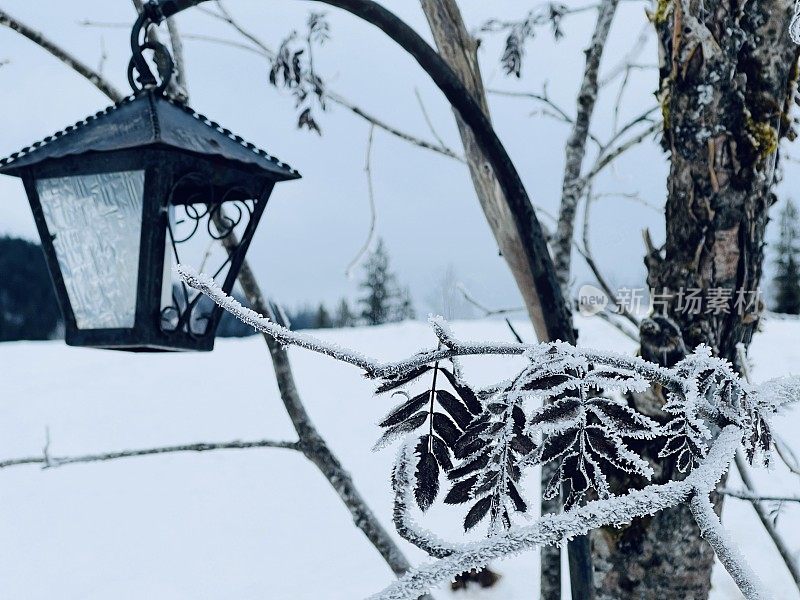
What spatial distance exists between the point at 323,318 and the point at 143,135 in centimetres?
2137

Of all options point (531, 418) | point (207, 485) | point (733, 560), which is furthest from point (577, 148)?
point (207, 485)

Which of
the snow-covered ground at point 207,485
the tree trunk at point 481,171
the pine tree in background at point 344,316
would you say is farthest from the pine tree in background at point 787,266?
the tree trunk at point 481,171

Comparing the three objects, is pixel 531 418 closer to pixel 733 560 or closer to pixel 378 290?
pixel 733 560

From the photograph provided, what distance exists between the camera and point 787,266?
51.0 feet

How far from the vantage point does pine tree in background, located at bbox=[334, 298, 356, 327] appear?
21.5 m

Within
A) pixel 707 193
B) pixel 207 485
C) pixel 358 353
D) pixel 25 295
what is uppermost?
pixel 707 193

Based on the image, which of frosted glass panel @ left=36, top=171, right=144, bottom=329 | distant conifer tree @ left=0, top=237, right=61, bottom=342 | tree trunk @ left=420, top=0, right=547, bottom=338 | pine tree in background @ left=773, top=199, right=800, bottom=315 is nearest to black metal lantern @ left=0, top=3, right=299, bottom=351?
frosted glass panel @ left=36, top=171, right=144, bottom=329

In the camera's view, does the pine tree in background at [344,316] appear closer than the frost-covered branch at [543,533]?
No

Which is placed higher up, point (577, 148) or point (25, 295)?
point (577, 148)

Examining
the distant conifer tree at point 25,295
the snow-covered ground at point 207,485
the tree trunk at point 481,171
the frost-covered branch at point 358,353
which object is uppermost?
the tree trunk at point 481,171

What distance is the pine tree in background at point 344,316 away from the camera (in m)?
21.5

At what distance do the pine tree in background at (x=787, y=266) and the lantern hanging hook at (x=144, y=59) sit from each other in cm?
1481

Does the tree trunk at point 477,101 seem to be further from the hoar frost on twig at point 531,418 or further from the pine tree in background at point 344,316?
the pine tree in background at point 344,316

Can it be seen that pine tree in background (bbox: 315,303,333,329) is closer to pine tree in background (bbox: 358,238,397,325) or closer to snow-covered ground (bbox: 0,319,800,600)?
pine tree in background (bbox: 358,238,397,325)
